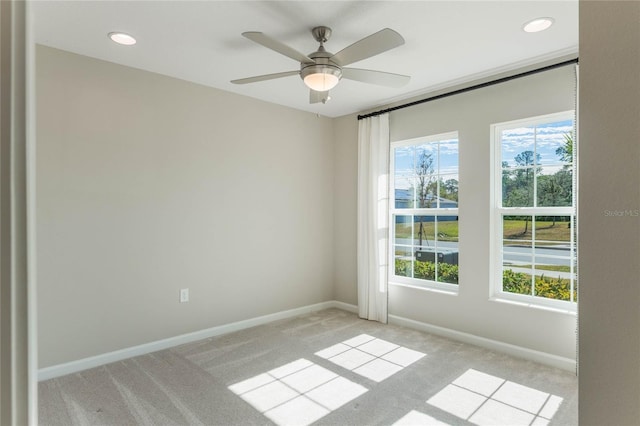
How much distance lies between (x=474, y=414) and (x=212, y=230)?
2762 mm

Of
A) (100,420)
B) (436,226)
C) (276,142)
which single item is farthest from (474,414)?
(276,142)

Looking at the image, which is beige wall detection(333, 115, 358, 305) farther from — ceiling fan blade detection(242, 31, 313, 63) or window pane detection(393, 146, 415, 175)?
ceiling fan blade detection(242, 31, 313, 63)

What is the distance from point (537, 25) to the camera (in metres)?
2.47

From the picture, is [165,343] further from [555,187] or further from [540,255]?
[555,187]

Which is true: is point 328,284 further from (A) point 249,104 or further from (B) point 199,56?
(B) point 199,56

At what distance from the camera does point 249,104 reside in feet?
13.2

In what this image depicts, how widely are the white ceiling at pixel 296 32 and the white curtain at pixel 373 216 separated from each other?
0.96 meters

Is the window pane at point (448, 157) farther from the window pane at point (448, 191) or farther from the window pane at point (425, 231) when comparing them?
the window pane at point (425, 231)

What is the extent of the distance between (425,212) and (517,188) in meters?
0.97

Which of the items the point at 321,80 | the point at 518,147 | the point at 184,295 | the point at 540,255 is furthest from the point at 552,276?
the point at 184,295

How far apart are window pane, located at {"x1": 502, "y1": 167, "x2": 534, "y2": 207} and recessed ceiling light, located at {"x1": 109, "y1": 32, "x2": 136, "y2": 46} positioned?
3.34 meters

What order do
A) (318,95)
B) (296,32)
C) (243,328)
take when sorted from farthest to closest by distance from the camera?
(243,328) → (318,95) → (296,32)

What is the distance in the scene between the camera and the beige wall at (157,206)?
2.84 m

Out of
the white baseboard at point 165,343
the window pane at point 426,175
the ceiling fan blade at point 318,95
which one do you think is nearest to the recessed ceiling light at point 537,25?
the ceiling fan blade at point 318,95
